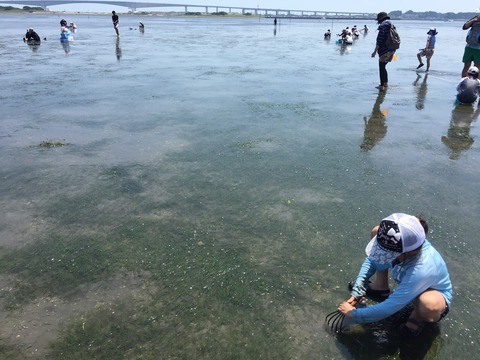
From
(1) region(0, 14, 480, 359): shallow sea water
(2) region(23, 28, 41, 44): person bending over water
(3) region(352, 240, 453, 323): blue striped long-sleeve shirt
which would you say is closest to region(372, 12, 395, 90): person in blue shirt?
(1) region(0, 14, 480, 359): shallow sea water

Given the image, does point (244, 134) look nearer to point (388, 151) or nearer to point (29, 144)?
point (388, 151)

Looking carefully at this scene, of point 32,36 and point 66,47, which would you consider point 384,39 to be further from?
point 32,36

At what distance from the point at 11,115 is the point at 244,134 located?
5614 millimetres

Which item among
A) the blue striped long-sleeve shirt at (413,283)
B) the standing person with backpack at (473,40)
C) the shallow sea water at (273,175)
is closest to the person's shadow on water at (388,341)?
the shallow sea water at (273,175)

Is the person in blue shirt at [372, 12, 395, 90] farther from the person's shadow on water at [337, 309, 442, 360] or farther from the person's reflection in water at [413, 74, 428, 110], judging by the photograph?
the person's shadow on water at [337, 309, 442, 360]

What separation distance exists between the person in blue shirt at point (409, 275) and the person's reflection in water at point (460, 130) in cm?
425

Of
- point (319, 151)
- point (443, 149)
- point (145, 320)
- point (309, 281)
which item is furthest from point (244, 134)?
point (145, 320)

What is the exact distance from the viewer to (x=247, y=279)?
3502mm

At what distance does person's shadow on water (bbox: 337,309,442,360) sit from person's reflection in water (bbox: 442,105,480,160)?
4.28m

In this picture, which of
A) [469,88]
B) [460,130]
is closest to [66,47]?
[469,88]

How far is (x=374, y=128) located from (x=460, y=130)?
1.82 metres

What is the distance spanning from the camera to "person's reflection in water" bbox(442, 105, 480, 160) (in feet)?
21.9

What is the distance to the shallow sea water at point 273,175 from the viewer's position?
351 cm

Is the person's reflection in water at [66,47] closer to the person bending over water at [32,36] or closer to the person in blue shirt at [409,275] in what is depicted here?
the person bending over water at [32,36]
